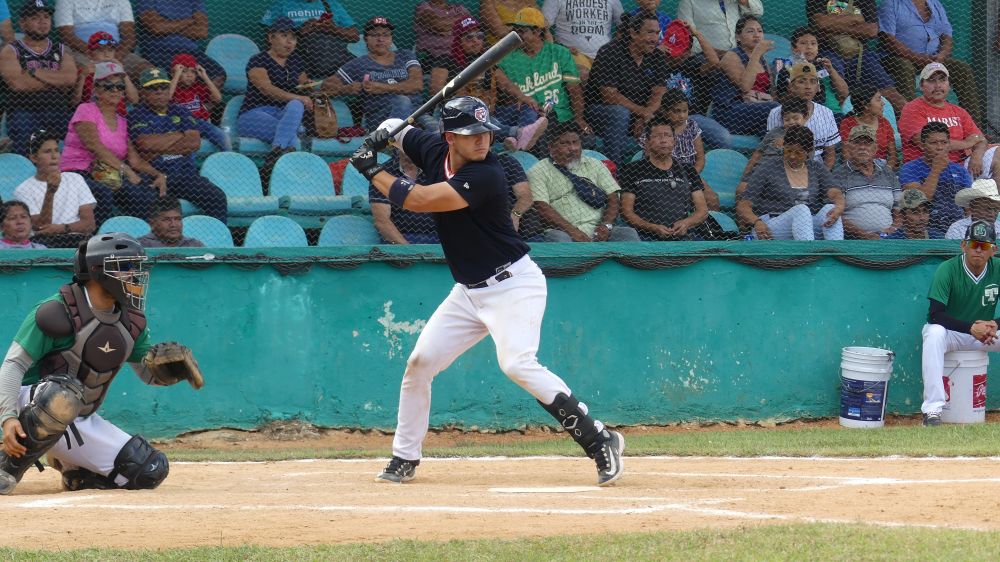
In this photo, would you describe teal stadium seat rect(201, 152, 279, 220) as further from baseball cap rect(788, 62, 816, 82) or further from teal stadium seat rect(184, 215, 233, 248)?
baseball cap rect(788, 62, 816, 82)

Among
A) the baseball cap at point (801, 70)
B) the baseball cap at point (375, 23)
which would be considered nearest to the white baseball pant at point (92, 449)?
the baseball cap at point (375, 23)

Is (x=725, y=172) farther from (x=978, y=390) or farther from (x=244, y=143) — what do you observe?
(x=244, y=143)

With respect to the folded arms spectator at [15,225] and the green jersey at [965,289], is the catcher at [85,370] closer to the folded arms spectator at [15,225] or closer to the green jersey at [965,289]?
the folded arms spectator at [15,225]

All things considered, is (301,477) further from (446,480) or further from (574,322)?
(574,322)

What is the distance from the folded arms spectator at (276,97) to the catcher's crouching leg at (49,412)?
12.1ft

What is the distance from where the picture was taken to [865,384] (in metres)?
8.52

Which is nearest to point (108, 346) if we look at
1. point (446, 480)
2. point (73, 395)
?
point (73, 395)

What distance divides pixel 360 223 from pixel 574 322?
2039 millimetres

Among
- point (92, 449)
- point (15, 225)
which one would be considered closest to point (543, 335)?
point (92, 449)

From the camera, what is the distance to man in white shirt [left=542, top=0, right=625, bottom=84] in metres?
9.99

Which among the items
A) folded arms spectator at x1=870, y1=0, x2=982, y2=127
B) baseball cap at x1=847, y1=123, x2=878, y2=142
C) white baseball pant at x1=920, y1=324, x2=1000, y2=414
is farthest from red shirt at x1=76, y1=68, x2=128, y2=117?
folded arms spectator at x1=870, y1=0, x2=982, y2=127

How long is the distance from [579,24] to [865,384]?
4.60 meters

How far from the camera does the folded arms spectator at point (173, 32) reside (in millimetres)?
8727

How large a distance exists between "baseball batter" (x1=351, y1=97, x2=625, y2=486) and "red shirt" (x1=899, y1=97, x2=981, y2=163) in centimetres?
593
